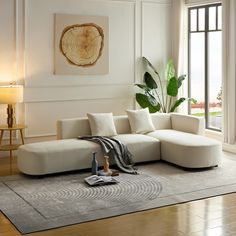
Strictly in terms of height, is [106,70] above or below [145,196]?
above

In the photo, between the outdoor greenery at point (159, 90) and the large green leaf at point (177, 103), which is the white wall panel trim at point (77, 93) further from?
the large green leaf at point (177, 103)

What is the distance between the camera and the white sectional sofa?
19.7 feet

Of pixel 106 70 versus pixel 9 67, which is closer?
pixel 9 67

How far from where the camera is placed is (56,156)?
6.05 m

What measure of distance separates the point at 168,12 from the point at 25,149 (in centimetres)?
427

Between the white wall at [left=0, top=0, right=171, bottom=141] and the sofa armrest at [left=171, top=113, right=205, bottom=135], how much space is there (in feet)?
3.91

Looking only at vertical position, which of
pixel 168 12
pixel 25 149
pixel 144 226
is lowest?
pixel 144 226

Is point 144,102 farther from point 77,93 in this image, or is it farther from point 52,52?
point 52,52

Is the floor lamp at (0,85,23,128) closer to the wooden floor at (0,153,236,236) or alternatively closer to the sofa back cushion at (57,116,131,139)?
the sofa back cushion at (57,116,131,139)

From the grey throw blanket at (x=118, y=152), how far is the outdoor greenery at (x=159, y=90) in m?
1.99

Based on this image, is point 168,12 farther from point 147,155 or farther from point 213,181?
point 213,181

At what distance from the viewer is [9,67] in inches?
287

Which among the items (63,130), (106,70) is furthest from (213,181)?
(106,70)

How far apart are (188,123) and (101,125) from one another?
4.78 ft
